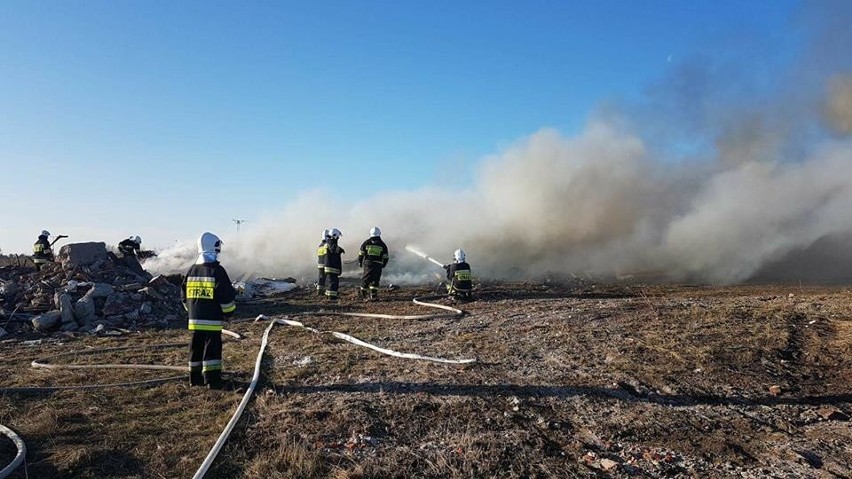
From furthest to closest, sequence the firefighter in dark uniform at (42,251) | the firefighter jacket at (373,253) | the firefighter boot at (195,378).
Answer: the firefighter in dark uniform at (42,251), the firefighter jacket at (373,253), the firefighter boot at (195,378)

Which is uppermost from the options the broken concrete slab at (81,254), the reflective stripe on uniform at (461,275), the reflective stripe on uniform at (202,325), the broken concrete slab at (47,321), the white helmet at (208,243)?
the broken concrete slab at (81,254)

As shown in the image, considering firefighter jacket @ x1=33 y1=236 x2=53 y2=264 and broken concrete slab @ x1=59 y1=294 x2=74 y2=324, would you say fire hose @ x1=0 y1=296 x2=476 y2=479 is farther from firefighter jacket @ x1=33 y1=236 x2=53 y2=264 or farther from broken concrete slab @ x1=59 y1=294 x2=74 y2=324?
firefighter jacket @ x1=33 y1=236 x2=53 y2=264

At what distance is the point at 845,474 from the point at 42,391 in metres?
7.65

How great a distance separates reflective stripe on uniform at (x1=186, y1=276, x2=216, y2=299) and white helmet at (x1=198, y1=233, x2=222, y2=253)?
37cm

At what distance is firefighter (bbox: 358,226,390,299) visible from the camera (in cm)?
1386

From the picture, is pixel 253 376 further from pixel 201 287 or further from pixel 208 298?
pixel 201 287

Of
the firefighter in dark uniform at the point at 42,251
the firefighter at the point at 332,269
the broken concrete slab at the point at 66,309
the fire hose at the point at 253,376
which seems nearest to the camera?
the fire hose at the point at 253,376

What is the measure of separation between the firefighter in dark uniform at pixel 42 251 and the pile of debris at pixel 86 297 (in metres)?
0.93

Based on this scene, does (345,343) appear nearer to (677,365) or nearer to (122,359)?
(122,359)

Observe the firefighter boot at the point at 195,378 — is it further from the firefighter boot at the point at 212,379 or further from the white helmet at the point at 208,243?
the white helmet at the point at 208,243

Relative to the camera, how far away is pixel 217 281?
20.9 ft

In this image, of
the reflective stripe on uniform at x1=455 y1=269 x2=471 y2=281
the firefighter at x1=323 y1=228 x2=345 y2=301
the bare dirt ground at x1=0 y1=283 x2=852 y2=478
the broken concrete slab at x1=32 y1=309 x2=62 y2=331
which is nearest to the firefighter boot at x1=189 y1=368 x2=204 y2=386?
the bare dirt ground at x1=0 y1=283 x2=852 y2=478

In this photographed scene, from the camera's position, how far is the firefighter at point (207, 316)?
20.3 ft

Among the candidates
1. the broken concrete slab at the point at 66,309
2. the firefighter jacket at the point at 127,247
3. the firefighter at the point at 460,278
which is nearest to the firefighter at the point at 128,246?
the firefighter jacket at the point at 127,247
